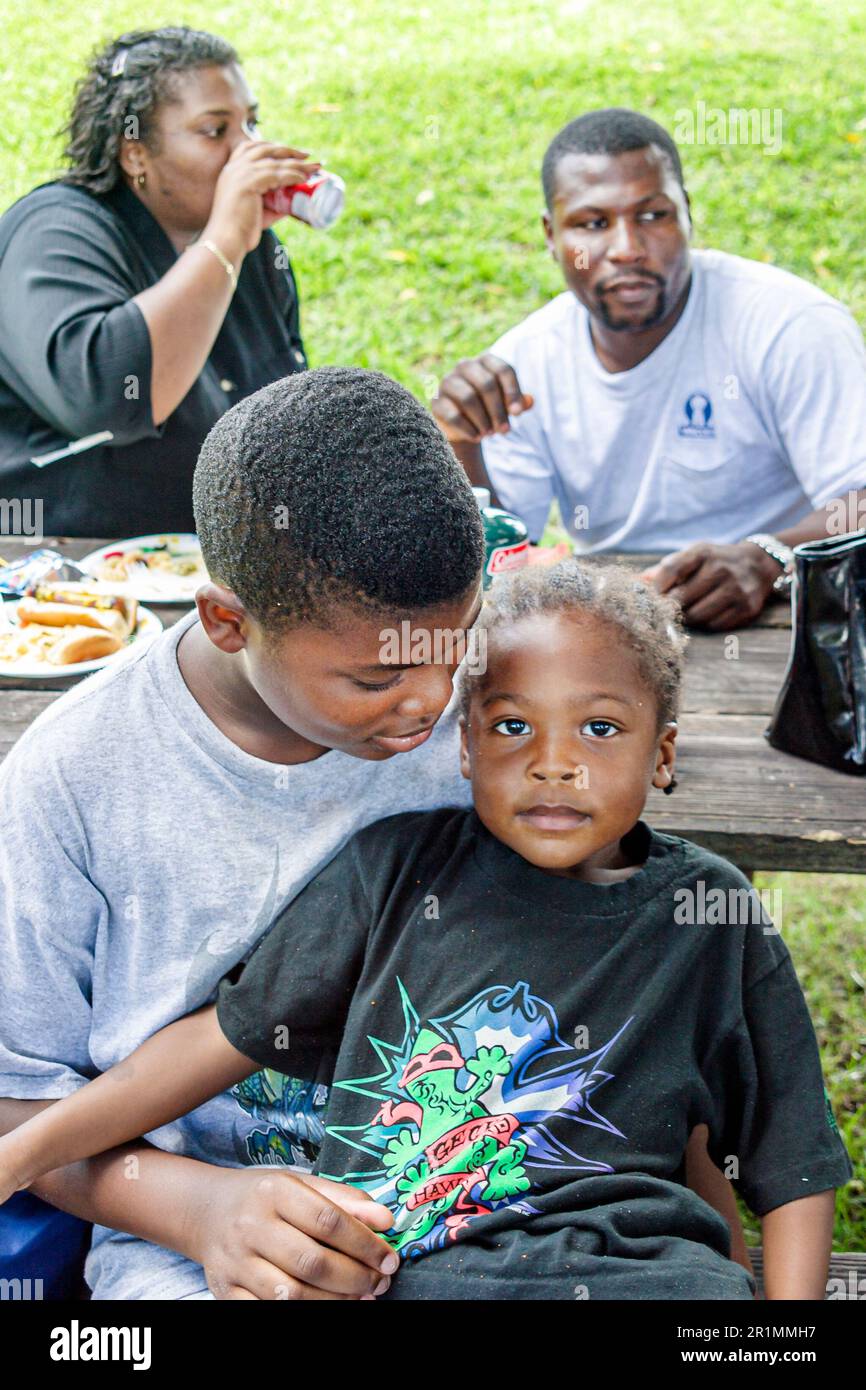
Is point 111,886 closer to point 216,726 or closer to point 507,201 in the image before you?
point 216,726

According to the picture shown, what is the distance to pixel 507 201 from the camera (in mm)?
7191

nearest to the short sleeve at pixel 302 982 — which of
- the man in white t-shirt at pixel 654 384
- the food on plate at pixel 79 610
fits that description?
the food on plate at pixel 79 610

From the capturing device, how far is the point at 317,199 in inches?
113

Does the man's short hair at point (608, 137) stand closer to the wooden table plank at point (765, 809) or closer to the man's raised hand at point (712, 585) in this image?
the man's raised hand at point (712, 585)

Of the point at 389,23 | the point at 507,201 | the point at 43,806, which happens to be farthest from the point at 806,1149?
the point at 389,23

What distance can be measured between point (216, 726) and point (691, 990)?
0.60m

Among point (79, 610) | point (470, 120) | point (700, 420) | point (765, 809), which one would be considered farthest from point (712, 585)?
point (470, 120)

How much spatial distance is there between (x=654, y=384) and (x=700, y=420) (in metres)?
0.13

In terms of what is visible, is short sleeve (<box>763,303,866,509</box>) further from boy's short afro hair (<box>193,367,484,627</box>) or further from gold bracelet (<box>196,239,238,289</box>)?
boy's short afro hair (<box>193,367,484,627</box>)

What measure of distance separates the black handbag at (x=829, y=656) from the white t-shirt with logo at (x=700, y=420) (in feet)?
2.82

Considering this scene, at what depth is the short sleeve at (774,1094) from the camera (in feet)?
5.16

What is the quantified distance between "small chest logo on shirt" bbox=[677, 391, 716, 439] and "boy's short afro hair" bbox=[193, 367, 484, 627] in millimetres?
1711

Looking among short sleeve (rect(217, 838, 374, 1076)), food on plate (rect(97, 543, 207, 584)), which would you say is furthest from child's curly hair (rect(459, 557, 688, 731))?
food on plate (rect(97, 543, 207, 584))

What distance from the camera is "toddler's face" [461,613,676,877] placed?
64.7 inches
